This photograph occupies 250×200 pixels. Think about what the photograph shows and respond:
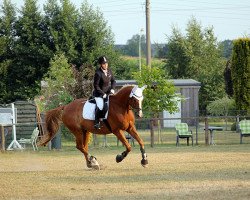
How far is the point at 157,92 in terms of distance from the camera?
1208 inches

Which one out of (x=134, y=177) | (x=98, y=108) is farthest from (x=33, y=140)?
(x=134, y=177)

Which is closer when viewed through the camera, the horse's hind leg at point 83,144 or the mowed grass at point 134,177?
the mowed grass at point 134,177

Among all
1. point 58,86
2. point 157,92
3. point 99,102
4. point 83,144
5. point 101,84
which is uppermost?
point 58,86

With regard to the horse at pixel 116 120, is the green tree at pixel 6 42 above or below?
above

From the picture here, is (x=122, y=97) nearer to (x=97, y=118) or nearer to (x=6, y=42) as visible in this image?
(x=97, y=118)

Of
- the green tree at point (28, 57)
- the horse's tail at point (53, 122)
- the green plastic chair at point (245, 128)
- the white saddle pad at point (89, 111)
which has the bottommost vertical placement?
the green plastic chair at point (245, 128)

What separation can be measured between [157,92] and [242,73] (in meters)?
8.06

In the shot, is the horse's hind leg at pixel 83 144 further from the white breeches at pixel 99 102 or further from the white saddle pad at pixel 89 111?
the white breeches at pixel 99 102

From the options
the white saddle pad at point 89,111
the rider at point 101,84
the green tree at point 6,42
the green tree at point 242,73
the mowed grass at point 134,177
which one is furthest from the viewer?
the green tree at point 6,42

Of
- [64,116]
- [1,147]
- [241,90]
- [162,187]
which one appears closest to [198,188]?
[162,187]

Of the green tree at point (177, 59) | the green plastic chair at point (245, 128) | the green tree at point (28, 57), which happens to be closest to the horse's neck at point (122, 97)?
the green plastic chair at point (245, 128)

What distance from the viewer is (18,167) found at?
20.6 m

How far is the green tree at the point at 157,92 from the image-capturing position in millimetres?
30672

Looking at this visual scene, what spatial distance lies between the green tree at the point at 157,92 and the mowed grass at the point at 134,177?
6.47 m
